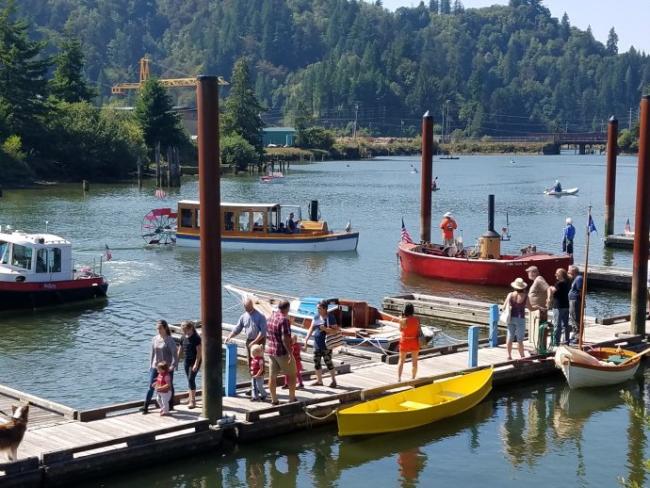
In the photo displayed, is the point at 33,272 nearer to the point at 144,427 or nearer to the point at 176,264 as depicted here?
the point at 176,264

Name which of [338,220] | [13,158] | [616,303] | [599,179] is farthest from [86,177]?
[616,303]

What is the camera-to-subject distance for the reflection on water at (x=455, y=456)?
17.9 meters

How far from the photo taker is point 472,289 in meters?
38.9

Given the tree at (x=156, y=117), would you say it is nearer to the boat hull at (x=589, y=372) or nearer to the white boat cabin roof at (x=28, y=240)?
the white boat cabin roof at (x=28, y=240)

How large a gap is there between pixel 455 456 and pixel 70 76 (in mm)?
111270

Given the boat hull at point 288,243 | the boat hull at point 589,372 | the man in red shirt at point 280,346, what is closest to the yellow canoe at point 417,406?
the man in red shirt at point 280,346

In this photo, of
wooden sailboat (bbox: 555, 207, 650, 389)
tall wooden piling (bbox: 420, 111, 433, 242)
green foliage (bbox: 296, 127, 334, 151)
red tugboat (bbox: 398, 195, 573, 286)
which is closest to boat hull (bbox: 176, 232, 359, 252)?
tall wooden piling (bbox: 420, 111, 433, 242)

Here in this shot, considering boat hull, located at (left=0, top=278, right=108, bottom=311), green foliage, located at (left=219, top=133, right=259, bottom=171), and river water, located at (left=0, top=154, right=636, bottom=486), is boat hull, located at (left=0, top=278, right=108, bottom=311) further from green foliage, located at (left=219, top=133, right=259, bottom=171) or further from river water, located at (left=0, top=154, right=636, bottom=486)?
green foliage, located at (left=219, top=133, right=259, bottom=171)

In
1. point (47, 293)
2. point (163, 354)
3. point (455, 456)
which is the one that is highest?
point (163, 354)

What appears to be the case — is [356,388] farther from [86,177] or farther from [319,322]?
[86,177]

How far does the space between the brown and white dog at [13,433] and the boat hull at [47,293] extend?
56.2 feet

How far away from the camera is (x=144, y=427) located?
58.4ft

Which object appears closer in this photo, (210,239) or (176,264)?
(210,239)

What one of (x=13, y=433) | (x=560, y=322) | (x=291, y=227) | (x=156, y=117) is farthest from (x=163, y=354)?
(x=156, y=117)
